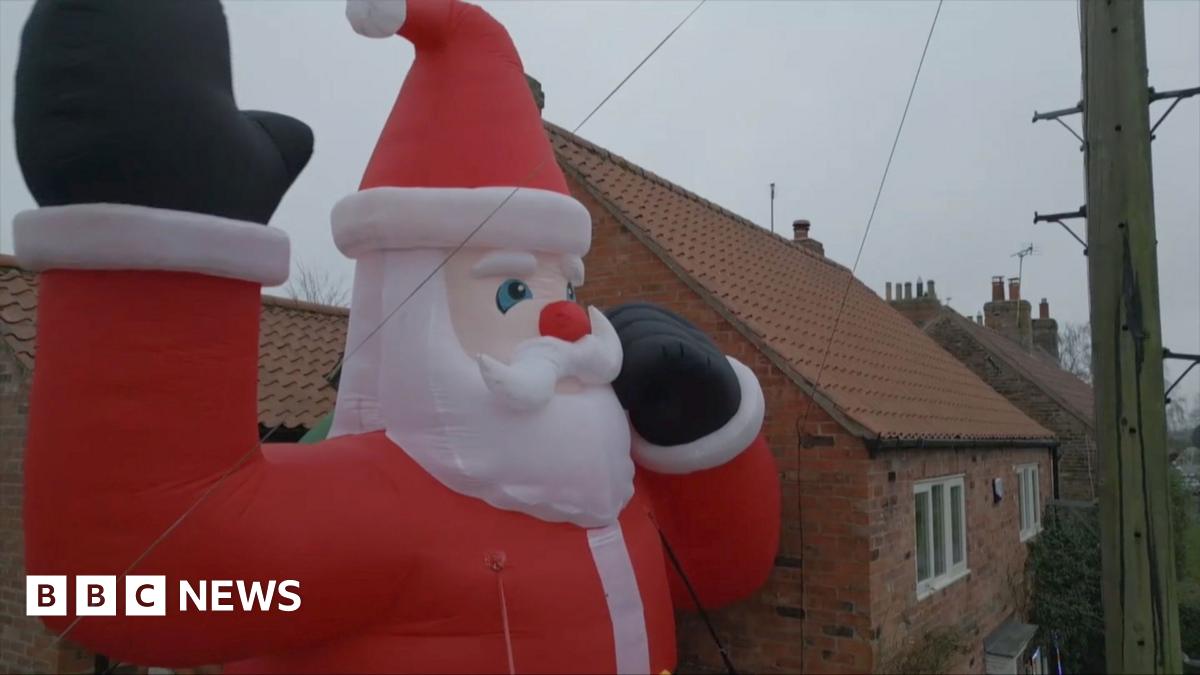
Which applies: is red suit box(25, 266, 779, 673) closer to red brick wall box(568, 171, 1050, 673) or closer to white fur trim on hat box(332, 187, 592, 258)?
white fur trim on hat box(332, 187, 592, 258)

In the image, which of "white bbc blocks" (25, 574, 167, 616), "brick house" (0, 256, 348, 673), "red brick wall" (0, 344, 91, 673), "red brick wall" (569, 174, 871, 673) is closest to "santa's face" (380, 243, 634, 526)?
"white bbc blocks" (25, 574, 167, 616)

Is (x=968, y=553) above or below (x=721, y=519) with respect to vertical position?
below

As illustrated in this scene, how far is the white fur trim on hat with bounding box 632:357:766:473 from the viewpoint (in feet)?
14.2

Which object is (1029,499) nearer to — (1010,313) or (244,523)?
(244,523)

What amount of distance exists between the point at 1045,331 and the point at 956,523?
62.7ft

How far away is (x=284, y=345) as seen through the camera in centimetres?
854

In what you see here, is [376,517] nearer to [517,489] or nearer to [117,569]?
[517,489]

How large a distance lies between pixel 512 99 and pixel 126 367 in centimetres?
203

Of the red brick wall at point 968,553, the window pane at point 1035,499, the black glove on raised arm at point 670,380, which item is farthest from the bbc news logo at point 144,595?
the window pane at point 1035,499

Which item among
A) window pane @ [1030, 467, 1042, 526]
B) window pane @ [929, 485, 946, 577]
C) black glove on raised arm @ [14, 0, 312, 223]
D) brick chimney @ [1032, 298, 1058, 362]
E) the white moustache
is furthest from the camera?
brick chimney @ [1032, 298, 1058, 362]

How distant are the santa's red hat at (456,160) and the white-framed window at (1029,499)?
774 centimetres

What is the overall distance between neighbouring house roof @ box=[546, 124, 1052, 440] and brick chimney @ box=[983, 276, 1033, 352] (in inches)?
487

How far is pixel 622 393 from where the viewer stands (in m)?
4.14

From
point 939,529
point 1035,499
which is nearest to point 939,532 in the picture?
point 939,529
